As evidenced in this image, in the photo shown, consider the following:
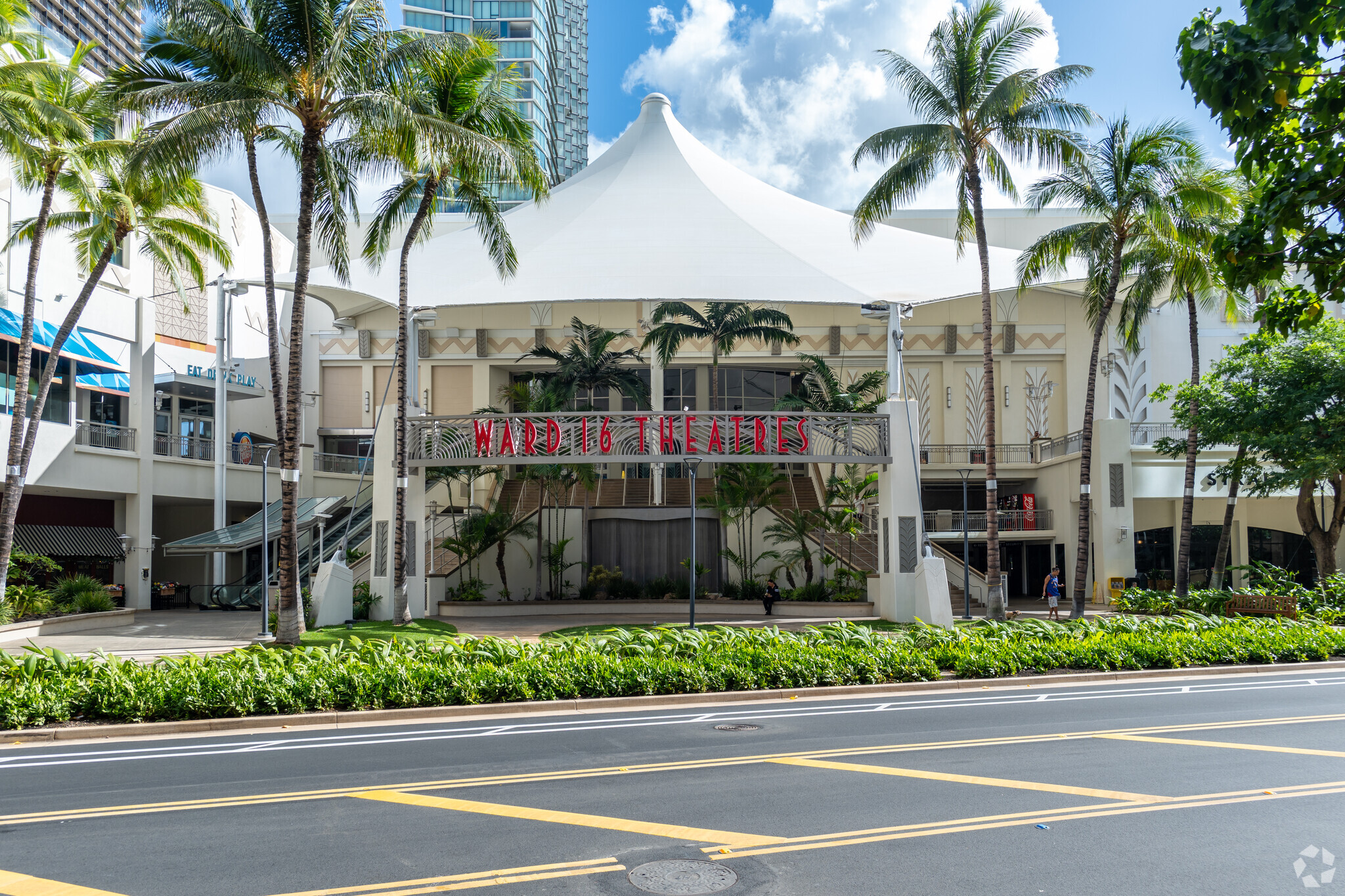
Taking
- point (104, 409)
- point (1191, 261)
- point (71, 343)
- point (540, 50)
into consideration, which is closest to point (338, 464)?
point (104, 409)

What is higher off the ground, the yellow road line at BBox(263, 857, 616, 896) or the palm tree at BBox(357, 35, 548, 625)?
the palm tree at BBox(357, 35, 548, 625)

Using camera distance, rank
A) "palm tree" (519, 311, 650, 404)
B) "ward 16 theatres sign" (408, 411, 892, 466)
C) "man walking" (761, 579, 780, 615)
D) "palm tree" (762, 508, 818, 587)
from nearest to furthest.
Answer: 1. "ward 16 theatres sign" (408, 411, 892, 466)
2. "man walking" (761, 579, 780, 615)
3. "palm tree" (762, 508, 818, 587)
4. "palm tree" (519, 311, 650, 404)

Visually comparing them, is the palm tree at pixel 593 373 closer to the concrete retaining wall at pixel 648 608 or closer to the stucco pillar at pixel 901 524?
the concrete retaining wall at pixel 648 608

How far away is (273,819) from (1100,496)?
29909 millimetres

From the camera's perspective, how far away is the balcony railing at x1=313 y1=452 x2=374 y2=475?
134ft

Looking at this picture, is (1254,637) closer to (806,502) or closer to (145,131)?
(806,502)

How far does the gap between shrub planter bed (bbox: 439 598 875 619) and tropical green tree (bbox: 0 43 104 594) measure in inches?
447

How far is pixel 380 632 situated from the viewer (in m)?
21.7

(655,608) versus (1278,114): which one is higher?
(1278,114)

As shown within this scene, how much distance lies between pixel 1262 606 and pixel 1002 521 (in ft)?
40.5

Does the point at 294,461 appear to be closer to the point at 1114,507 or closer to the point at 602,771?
the point at 602,771

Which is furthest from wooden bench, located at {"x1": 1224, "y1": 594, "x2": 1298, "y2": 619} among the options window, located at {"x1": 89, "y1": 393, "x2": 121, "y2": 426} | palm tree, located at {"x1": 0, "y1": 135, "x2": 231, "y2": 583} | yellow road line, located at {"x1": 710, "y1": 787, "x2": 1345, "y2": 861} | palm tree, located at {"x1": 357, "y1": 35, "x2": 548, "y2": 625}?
window, located at {"x1": 89, "y1": 393, "x2": 121, "y2": 426}

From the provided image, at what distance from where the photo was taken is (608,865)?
21.3 feet

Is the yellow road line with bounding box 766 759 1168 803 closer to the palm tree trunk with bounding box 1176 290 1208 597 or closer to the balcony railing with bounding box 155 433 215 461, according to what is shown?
the palm tree trunk with bounding box 1176 290 1208 597
